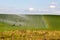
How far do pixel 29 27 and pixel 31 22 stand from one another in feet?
0.20

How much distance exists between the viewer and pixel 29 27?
59.4 inches

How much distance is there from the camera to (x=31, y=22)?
59.8 inches

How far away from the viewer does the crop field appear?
1495mm

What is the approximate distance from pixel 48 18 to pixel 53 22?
0.24ft

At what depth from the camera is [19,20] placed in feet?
5.00

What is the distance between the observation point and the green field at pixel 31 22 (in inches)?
59.3

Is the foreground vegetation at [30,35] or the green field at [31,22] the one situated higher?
the green field at [31,22]

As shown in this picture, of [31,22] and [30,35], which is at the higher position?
[31,22]

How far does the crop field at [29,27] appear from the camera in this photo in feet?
4.91

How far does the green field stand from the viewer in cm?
151

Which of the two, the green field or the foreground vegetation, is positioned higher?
the green field
